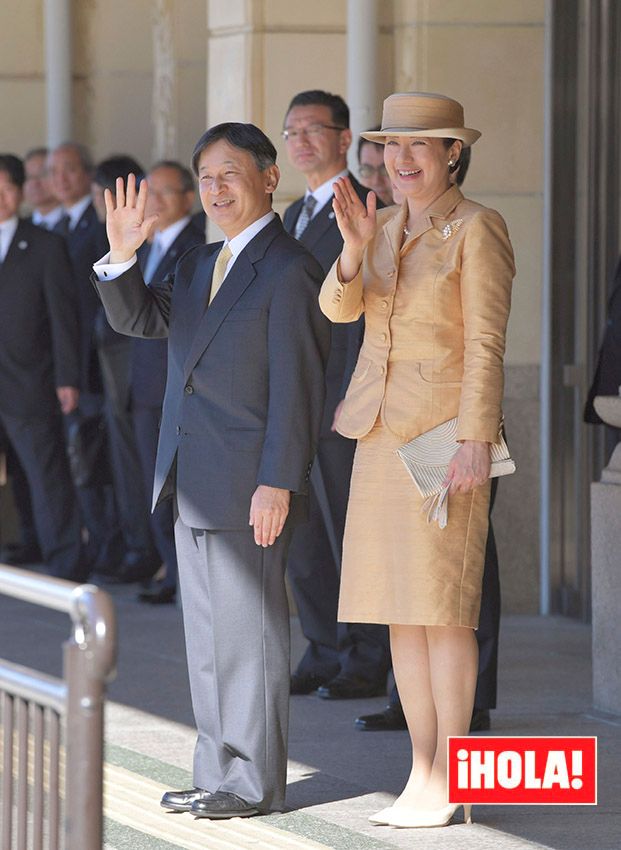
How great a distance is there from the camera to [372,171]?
6.86 meters

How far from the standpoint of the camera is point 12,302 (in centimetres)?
913

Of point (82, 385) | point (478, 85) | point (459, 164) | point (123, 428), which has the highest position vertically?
point (478, 85)

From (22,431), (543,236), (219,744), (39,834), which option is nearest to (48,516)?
(22,431)

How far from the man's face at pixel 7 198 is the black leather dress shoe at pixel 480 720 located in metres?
4.27

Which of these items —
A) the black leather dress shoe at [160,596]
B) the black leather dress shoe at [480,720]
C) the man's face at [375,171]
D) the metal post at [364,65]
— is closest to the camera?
the black leather dress shoe at [480,720]

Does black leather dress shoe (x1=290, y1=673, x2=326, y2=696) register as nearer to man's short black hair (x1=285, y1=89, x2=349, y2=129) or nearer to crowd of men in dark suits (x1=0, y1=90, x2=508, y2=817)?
crowd of men in dark suits (x1=0, y1=90, x2=508, y2=817)

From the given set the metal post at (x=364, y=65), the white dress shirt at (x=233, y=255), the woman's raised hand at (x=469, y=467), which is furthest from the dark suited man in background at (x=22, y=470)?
the woman's raised hand at (x=469, y=467)

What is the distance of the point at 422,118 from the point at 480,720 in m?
2.10

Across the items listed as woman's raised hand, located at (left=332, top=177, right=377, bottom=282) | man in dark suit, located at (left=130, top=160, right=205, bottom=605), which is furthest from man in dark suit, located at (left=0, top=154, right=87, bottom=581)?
woman's raised hand, located at (left=332, top=177, right=377, bottom=282)

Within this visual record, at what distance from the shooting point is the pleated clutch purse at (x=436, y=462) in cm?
477

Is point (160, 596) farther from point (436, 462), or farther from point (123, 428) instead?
point (436, 462)

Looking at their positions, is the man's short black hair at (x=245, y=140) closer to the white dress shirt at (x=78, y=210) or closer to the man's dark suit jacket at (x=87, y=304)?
the man's dark suit jacket at (x=87, y=304)

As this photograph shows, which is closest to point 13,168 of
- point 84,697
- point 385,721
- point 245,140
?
point 385,721

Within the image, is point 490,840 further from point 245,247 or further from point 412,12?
point 412,12
